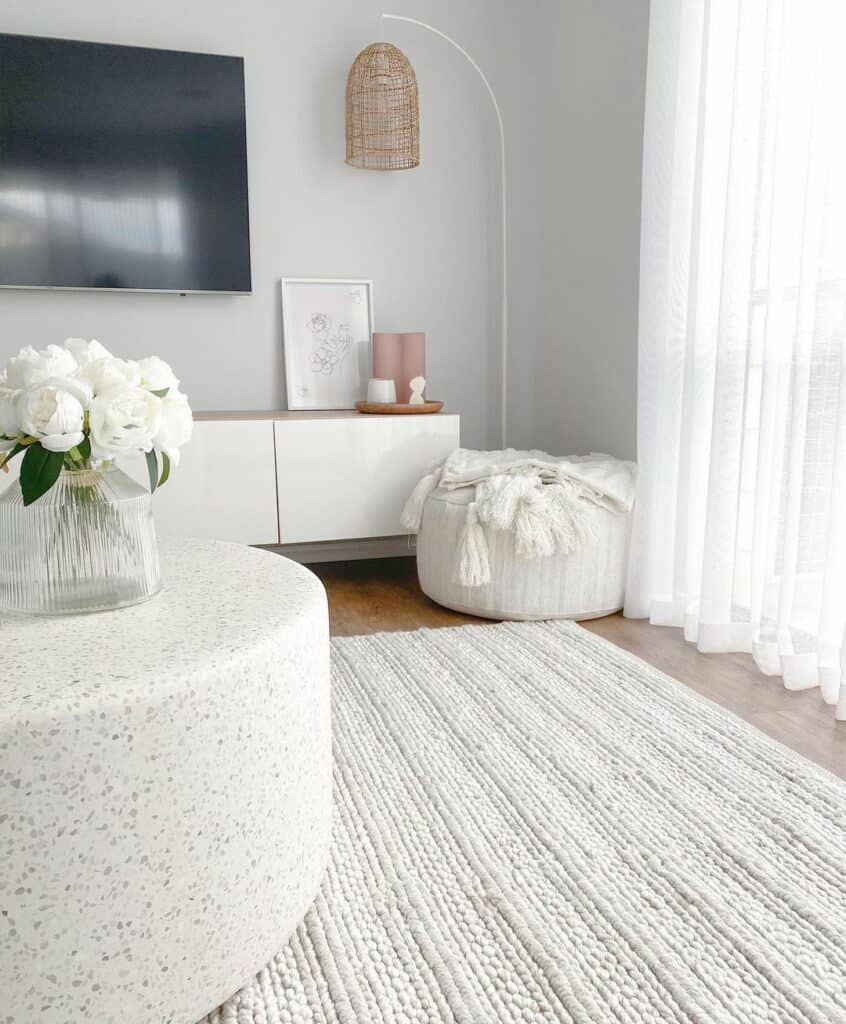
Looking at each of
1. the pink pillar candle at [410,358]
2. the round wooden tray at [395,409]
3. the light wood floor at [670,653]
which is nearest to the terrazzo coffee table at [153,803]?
the light wood floor at [670,653]

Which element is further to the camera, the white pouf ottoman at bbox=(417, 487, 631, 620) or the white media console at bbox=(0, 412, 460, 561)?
the white media console at bbox=(0, 412, 460, 561)

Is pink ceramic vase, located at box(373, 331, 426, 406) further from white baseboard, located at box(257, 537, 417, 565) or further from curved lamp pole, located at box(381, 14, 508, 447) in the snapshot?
white baseboard, located at box(257, 537, 417, 565)

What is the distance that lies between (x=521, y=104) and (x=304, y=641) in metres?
2.99

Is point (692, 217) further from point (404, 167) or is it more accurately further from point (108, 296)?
point (108, 296)

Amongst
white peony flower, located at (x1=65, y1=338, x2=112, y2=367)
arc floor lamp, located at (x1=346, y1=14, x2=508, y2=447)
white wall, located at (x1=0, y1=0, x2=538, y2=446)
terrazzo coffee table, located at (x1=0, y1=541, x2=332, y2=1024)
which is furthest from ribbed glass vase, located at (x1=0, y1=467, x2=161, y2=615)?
arc floor lamp, located at (x1=346, y1=14, x2=508, y2=447)

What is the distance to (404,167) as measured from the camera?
3.05m

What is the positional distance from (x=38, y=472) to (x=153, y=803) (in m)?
0.39

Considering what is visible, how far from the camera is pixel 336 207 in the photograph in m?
3.13

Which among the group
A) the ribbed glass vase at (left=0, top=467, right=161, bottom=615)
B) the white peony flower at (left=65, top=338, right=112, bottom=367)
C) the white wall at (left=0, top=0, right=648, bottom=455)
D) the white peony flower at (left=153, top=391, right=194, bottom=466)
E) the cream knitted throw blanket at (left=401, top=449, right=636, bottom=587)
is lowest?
the cream knitted throw blanket at (left=401, top=449, right=636, bottom=587)

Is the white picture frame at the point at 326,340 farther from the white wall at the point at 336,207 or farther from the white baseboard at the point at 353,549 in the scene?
the white baseboard at the point at 353,549

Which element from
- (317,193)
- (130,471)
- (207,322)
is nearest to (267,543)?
(130,471)

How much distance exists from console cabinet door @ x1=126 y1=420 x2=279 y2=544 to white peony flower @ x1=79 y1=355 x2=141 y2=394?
1.67m

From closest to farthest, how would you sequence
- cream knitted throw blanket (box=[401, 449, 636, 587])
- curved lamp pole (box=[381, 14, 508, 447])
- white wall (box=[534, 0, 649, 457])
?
cream knitted throw blanket (box=[401, 449, 636, 587]) < white wall (box=[534, 0, 649, 457]) < curved lamp pole (box=[381, 14, 508, 447])

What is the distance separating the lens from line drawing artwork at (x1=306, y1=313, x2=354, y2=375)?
124 inches
